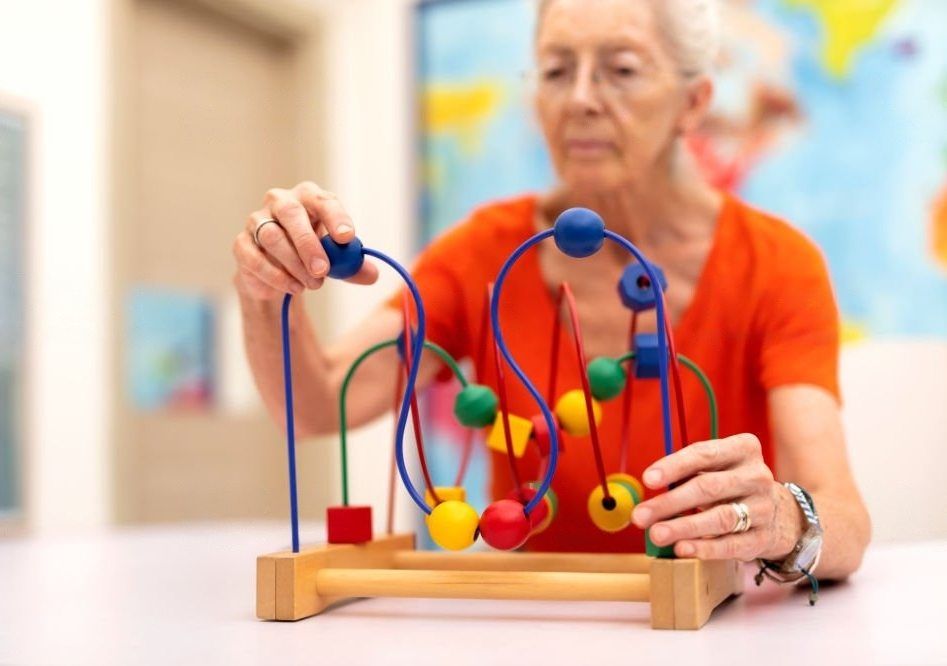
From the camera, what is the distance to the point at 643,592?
73cm

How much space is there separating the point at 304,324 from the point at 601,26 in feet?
1.54

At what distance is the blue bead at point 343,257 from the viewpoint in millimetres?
820

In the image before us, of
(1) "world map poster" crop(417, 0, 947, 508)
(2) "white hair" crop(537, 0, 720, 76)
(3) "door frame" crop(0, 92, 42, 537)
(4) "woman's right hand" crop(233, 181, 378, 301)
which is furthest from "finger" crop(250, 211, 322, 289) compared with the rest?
(1) "world map poster" crop(417, 0, 947, 508)

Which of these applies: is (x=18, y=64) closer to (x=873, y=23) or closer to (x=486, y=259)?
(x=486, y=259)

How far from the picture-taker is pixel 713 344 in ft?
4.10

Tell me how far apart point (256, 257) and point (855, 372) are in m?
0.90

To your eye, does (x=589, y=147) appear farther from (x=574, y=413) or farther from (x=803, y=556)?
(x=803, y=556)

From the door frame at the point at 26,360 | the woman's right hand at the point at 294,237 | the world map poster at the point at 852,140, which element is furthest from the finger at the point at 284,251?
the world map poster at the point at 852,140

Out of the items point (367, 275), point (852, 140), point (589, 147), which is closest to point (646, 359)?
point (367, 275)

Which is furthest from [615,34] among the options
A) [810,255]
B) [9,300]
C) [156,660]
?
[9,300]

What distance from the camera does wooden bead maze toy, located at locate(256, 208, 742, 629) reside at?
0.73 meters

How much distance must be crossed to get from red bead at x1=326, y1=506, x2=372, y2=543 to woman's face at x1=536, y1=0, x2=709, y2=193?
0.49 meters

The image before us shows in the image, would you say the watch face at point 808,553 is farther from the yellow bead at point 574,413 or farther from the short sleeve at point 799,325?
the short sleeve at point 799,325

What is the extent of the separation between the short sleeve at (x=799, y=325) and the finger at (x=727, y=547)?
383mm
